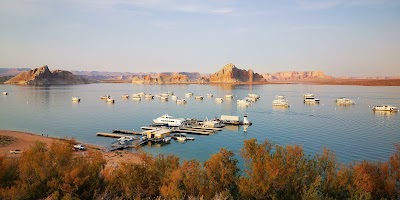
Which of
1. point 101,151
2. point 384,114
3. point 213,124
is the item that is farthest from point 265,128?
point 384,114

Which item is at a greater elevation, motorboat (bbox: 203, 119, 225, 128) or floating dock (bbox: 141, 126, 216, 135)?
motorboat (bbox: 203, 119, 225, 128)

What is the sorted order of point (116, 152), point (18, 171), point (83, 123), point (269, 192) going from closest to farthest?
1. point (269, 192)
2. point (18, 171)
3. point (116, 152)
4. point (83, 123)

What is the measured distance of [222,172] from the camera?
1702cm

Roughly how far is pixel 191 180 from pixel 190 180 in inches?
3.5

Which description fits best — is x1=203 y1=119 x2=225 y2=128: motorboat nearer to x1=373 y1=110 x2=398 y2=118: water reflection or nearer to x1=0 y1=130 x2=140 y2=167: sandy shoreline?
x1=0 y1=130 x2=140 y2=167: sandy shoreline

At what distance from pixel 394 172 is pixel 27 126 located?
180 ft

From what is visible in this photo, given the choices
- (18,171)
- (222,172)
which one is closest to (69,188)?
(18,171)

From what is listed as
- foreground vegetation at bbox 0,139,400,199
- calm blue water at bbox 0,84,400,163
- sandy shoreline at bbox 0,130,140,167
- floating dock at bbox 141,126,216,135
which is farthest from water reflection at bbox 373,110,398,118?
foreground vegetation at bbox 0,139,400,199

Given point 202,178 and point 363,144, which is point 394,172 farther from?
point 363,144

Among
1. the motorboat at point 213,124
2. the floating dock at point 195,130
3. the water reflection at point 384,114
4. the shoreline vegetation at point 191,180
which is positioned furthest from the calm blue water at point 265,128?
the shoreline vegetation at point 191,180

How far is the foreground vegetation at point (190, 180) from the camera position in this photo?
15.0m

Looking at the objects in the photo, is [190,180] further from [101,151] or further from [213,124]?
[213,124]

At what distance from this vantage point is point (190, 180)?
1603 cm

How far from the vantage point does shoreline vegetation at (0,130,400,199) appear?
591 inches
